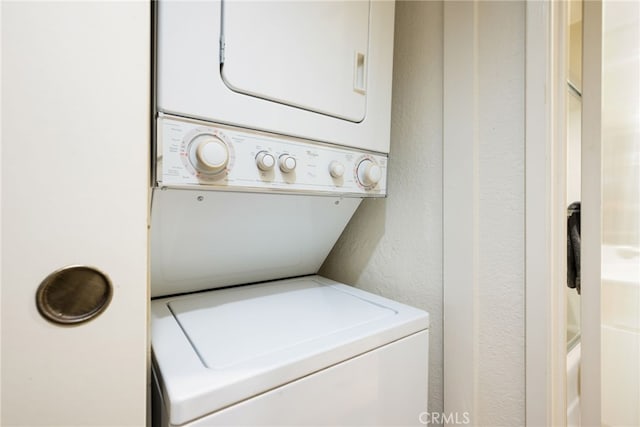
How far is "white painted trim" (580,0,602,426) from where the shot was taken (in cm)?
A: 101

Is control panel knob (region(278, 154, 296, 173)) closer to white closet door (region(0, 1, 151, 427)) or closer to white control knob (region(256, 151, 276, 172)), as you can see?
white control knob (region(256, 151, 276, 172))

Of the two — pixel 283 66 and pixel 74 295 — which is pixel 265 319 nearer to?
pixel 74 295

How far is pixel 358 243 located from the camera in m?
1.48

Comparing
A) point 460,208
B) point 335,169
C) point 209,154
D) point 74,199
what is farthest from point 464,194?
point 74,199

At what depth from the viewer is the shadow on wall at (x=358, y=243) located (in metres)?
1.38

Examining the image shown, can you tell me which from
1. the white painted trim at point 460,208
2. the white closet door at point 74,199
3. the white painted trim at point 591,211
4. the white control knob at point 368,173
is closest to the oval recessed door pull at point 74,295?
the white closet door at point 74,199

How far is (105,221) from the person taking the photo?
470 millimetres

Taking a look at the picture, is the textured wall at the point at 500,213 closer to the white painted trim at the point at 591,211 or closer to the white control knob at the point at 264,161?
the white painted trim at the point at 591,211

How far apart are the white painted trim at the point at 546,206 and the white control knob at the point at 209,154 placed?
92 centimetres

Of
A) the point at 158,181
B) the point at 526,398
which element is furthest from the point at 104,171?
the point at 526,398

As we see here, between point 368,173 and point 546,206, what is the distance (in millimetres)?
558

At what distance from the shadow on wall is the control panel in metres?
0.29

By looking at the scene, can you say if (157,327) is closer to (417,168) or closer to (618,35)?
(417,168)

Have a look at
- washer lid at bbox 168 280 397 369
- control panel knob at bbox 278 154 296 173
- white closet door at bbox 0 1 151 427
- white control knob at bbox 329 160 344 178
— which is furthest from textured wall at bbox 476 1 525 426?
white closet door at bbox 0 1 151 427
